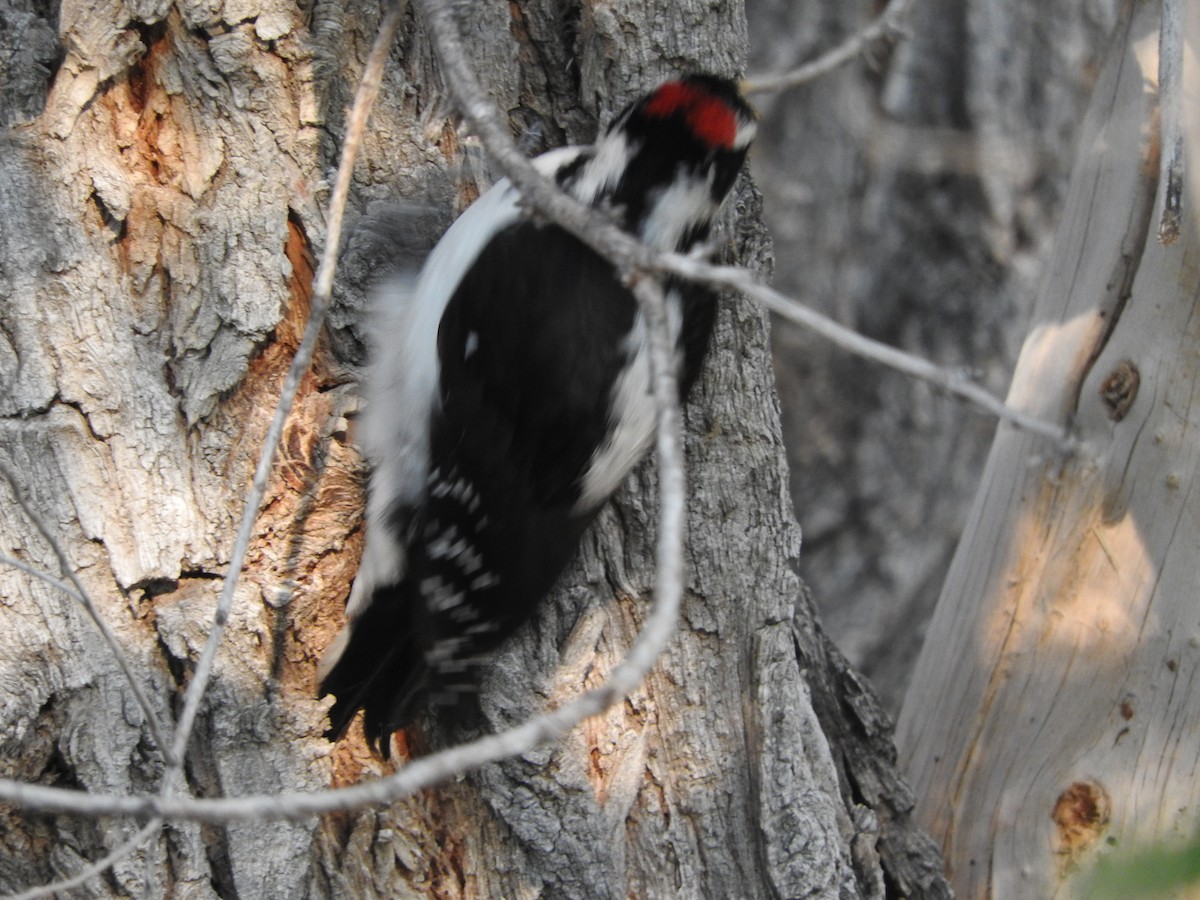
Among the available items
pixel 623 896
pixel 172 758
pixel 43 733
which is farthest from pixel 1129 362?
pixel 43 733

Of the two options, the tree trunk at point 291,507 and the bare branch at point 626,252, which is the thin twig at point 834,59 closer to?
the bare branch at point 626,252

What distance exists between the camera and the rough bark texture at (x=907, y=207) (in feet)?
11.0

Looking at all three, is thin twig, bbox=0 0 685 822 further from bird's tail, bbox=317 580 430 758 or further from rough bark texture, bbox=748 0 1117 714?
rough bark texture, bbox=748 0 1117 714

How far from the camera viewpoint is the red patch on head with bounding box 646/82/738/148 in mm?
1436

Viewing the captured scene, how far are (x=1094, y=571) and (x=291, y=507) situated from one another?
A: 3.68 feet

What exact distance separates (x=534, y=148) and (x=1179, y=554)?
1037mm

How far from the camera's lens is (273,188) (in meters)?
1.46

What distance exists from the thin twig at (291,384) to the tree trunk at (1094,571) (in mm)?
1010

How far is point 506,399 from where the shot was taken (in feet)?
4.59

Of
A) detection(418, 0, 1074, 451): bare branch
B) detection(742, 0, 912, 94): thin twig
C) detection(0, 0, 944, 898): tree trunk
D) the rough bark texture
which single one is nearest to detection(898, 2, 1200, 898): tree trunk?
detection(0, 0, 944, 898): tree trunk

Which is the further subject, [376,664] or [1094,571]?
[1094,571]

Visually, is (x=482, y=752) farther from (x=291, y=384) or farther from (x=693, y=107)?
(x=693, y=107)

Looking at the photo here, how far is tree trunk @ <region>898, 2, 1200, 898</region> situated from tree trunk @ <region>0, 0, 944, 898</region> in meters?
0.30

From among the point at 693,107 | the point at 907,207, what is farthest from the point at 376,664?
the point at 907,207
